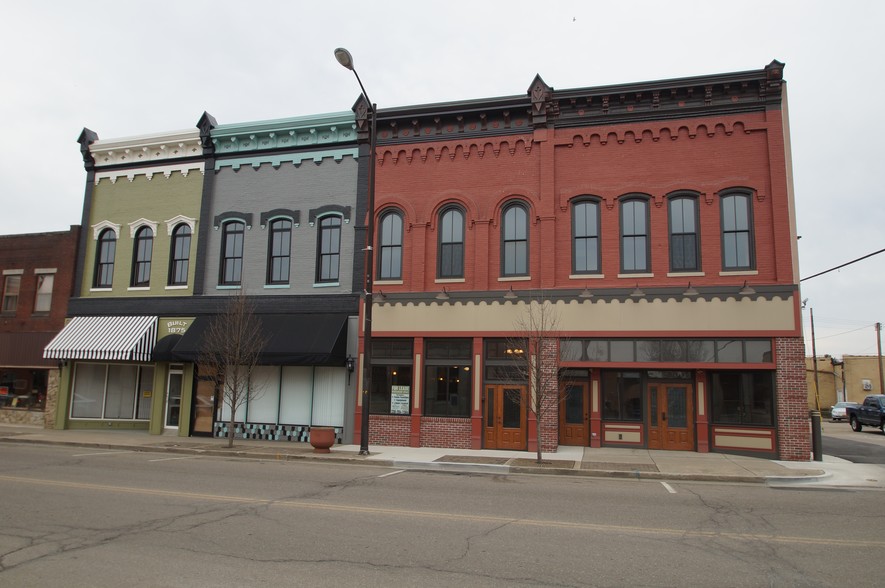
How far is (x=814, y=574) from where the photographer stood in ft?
21.6

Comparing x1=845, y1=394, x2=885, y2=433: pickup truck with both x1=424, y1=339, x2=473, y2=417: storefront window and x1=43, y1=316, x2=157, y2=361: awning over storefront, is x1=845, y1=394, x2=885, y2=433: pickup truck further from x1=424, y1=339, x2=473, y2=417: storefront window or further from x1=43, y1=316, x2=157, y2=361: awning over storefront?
x1=43, y1=316, x2=157, y2=361: awning over storefront

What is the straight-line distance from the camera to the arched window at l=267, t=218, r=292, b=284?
839 inches

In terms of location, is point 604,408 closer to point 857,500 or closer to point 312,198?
point 857,500

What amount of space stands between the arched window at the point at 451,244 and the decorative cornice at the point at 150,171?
30.9ft

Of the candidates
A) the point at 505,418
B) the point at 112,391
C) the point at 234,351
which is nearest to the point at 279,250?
the point at 234,351

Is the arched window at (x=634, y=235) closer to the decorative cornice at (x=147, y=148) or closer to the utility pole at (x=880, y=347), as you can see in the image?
the decorative cornice at (x=147, y=148)

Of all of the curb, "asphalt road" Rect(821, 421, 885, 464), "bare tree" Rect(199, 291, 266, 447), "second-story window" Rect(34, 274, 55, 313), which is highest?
"second-story window" Rect(34, 274, 55, 313)

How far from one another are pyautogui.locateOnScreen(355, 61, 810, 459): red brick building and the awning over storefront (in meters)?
8.04

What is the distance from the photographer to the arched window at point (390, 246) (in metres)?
20.4

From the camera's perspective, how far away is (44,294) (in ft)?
78.2

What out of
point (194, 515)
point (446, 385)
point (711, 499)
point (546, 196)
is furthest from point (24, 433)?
point (711, 499)

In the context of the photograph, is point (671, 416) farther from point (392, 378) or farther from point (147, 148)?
point (147, 148)

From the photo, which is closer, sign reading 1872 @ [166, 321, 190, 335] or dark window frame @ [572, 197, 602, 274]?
dark window frame @ [572, 197, 602, 274]

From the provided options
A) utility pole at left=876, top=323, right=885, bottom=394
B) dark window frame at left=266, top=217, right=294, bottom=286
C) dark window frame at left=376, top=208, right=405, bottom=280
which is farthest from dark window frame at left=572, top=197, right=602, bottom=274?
utility pole at left=876, top=323, right=885, bottom=394
